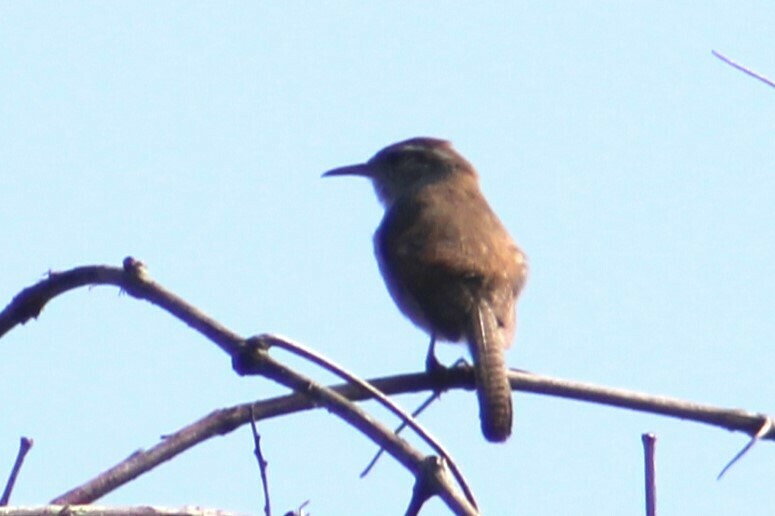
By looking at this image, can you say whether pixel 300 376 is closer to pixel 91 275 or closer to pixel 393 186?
pixel 91 275

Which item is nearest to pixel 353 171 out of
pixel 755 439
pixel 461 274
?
pixel 461 274

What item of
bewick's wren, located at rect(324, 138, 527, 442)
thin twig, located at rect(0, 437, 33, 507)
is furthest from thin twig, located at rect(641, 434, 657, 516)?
bewick's wren, located at rect(324, 138, 527, 442)

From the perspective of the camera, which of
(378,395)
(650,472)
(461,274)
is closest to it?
(650,472)

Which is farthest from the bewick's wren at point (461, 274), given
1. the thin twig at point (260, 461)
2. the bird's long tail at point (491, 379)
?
the thin twig at point (260, 461)

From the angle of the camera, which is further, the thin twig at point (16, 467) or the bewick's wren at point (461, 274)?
the bewick's wren at point (461, 274)

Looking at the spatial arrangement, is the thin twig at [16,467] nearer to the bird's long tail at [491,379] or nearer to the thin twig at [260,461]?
the thin twig at [260,461]

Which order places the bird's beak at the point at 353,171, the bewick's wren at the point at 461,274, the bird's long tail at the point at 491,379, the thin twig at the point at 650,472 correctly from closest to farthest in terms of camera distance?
the thin twig at the point at 650,472 < the bird's long tail at the point at 491,379 < the bewick's wren at the point at 461,274 < the bird's beak at the point at 353,171

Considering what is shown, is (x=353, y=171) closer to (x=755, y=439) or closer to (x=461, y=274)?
(x=461, y=274)

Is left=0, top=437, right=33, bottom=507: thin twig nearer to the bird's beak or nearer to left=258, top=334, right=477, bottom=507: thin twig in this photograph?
left=258, top=334, right=477, bottom=507: thin twig
